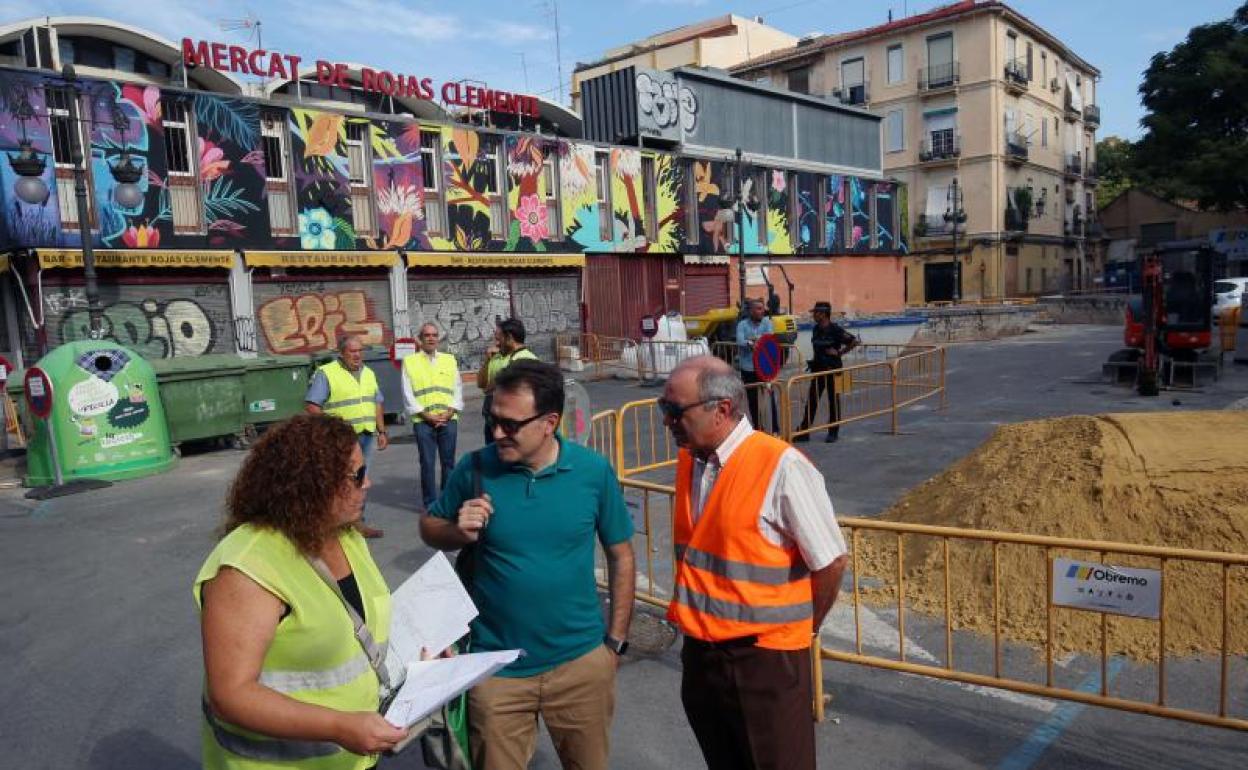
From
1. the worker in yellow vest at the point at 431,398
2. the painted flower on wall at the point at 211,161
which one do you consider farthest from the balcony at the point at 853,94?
the worker in yellow vest at the point at 431,398

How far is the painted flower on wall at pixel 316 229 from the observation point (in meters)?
19.5

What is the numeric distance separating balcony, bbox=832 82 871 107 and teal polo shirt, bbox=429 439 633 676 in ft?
166

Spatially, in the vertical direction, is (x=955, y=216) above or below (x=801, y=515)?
above

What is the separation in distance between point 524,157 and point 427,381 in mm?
17100

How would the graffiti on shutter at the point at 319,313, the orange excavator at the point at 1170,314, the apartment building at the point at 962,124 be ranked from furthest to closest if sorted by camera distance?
the apartment building at the point at 962,124, the graffiti on shutter at the point at 319,313, the orange excavator at the point at 1170,314

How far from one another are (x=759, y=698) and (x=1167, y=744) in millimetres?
2418

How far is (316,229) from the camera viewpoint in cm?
1967

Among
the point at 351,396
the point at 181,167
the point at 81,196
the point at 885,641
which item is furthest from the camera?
the point at 181,167

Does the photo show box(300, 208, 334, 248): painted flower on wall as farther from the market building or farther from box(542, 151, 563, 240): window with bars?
box(542, 151, 563, 240): window with bars

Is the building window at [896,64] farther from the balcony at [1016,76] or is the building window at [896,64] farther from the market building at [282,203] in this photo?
the market building at [282,203]

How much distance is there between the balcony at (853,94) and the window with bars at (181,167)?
3975 cm

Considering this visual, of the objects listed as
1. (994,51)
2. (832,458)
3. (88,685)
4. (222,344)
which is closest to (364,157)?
(222,344)

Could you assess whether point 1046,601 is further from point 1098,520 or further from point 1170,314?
point 1170,314

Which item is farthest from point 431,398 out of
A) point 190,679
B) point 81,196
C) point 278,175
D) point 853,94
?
point 853,94
